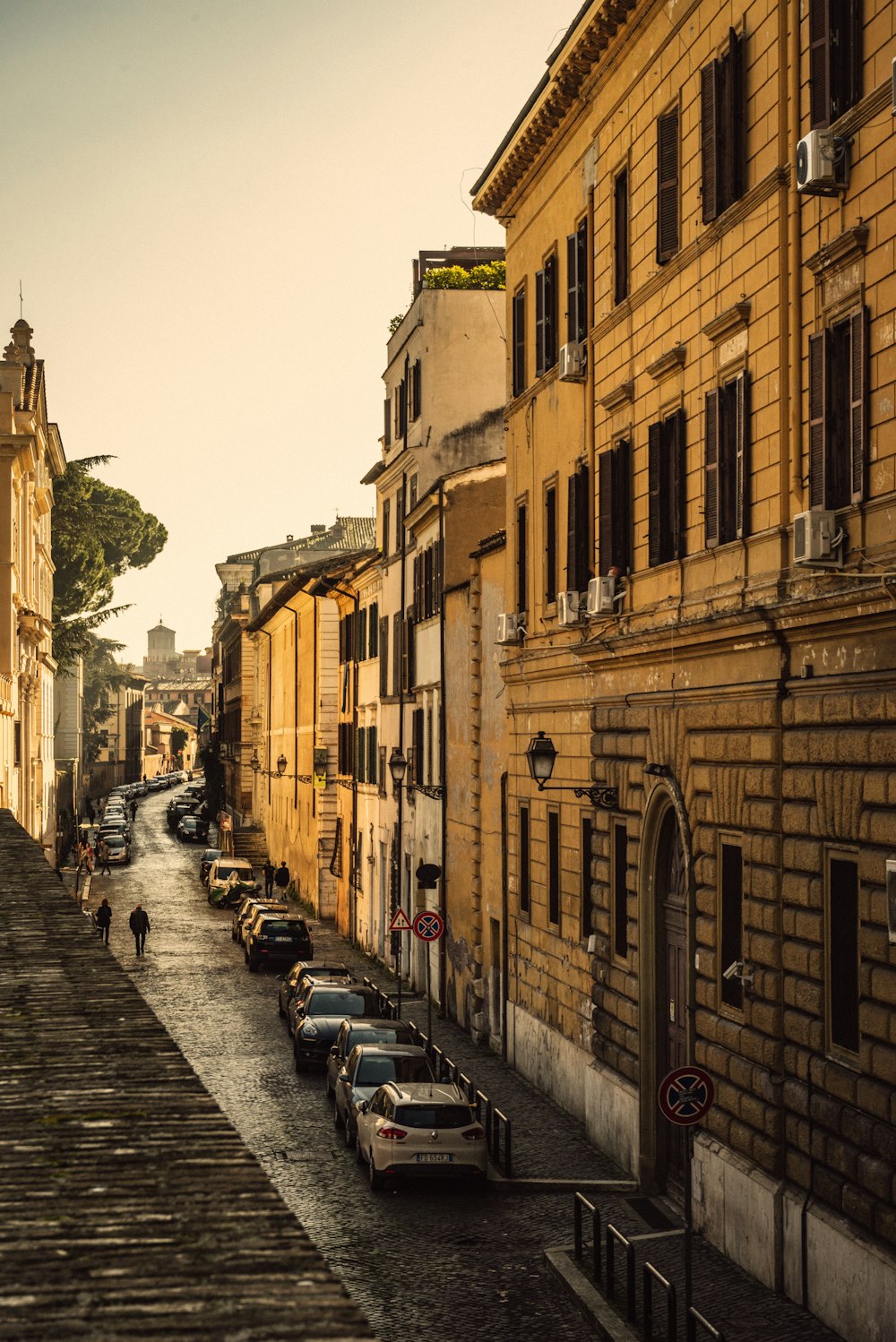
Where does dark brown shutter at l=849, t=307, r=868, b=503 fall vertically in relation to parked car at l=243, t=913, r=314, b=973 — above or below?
above

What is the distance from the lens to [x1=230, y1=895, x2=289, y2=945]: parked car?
46500 mm

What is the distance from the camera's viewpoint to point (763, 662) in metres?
15.8

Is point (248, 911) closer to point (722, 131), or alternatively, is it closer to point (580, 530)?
point (580, 530)

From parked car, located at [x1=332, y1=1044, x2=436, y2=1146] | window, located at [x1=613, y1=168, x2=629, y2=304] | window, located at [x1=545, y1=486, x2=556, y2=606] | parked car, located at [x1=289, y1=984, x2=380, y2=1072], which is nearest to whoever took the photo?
window, located at [x1=613, y1=168, x2=629, y2=304]

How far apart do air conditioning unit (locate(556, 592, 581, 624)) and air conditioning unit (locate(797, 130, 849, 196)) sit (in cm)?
917

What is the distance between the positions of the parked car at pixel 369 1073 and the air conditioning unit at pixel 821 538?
1097 centimetres

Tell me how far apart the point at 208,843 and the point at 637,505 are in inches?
3006

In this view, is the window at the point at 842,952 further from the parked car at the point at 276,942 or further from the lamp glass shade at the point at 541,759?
the parked car at the point at 276,942

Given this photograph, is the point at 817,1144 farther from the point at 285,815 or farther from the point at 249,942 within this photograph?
the point at 285,815

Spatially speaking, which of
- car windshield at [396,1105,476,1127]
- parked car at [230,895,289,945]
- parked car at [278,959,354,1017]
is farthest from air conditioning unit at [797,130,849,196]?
parked car at [230,895,289,945]

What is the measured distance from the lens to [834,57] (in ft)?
46.8

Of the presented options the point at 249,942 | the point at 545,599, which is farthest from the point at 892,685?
the point at 249,942

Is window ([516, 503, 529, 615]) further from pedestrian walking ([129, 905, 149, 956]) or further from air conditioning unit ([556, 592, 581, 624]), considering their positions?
pedestrian walking ([129, 905, 149, 956])

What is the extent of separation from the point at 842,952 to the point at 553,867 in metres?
11.5
